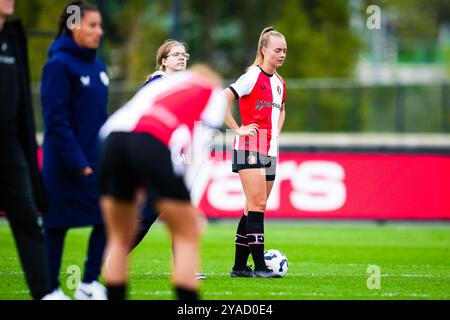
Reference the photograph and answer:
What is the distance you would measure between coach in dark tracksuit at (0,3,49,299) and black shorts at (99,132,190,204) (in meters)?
1.06

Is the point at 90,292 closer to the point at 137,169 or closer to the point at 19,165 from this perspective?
the point at 19,165

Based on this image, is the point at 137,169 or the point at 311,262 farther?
the point at 311,262

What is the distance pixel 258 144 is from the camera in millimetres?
10766

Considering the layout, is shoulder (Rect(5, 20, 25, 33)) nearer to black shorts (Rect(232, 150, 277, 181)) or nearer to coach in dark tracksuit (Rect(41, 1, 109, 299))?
coach in dark tracksuit (Rect(41, 1, 109, 299))

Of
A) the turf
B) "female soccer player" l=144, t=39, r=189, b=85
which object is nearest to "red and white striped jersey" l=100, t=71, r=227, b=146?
the turf

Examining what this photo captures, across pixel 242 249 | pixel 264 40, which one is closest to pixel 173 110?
pixel 264 40

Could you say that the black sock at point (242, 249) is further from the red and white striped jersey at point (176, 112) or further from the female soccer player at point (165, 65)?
the red and white striped jersey at point (176, 112)

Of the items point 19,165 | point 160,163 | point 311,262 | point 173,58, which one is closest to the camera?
point 160,163

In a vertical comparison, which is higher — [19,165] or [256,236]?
[19,165]

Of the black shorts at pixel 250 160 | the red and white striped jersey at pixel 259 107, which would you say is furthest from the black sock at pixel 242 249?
the red and white striped jersey at pixel 259 107

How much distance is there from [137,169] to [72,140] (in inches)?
55.8

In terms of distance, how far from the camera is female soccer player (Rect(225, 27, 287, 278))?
1073cm

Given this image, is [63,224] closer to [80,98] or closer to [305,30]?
[80,98]
